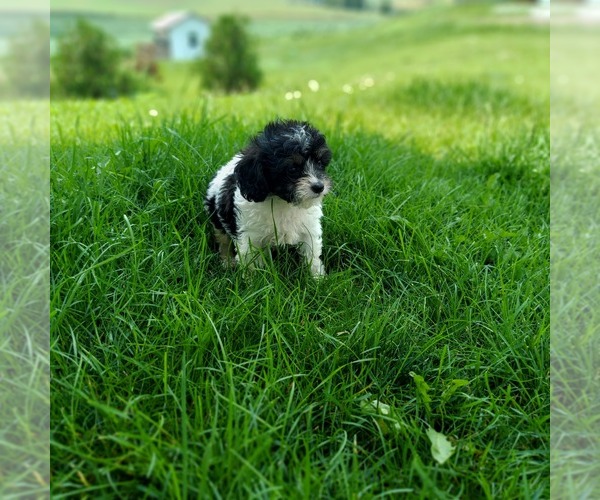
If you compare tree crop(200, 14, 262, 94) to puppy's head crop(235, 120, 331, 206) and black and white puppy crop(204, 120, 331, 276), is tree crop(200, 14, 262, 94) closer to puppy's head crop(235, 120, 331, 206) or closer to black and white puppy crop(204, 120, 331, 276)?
black and white puppy crop(204, 120, 331, 276)

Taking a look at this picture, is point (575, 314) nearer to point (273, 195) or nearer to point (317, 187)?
point (317, 187)

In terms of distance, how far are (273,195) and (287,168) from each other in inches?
7.7

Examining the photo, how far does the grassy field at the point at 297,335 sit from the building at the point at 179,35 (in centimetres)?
2583

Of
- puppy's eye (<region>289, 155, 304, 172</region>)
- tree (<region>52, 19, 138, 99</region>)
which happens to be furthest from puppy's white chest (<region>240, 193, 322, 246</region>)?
tree (<region>52, 19, 138, 99</region>)

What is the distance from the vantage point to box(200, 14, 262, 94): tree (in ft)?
59.2

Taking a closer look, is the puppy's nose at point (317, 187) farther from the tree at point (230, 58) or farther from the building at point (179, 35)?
the building at point (179, 35)

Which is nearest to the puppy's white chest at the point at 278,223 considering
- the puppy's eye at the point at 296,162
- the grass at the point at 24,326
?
the puppy's eye at the point at 296,162

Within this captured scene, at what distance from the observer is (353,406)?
2.30m

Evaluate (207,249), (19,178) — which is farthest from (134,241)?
(19,178)

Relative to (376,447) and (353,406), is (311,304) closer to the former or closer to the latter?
(353,406)

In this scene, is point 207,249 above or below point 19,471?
above

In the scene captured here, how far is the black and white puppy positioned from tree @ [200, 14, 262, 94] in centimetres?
1558

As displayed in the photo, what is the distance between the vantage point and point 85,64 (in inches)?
692

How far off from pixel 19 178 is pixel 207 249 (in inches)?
41.1
